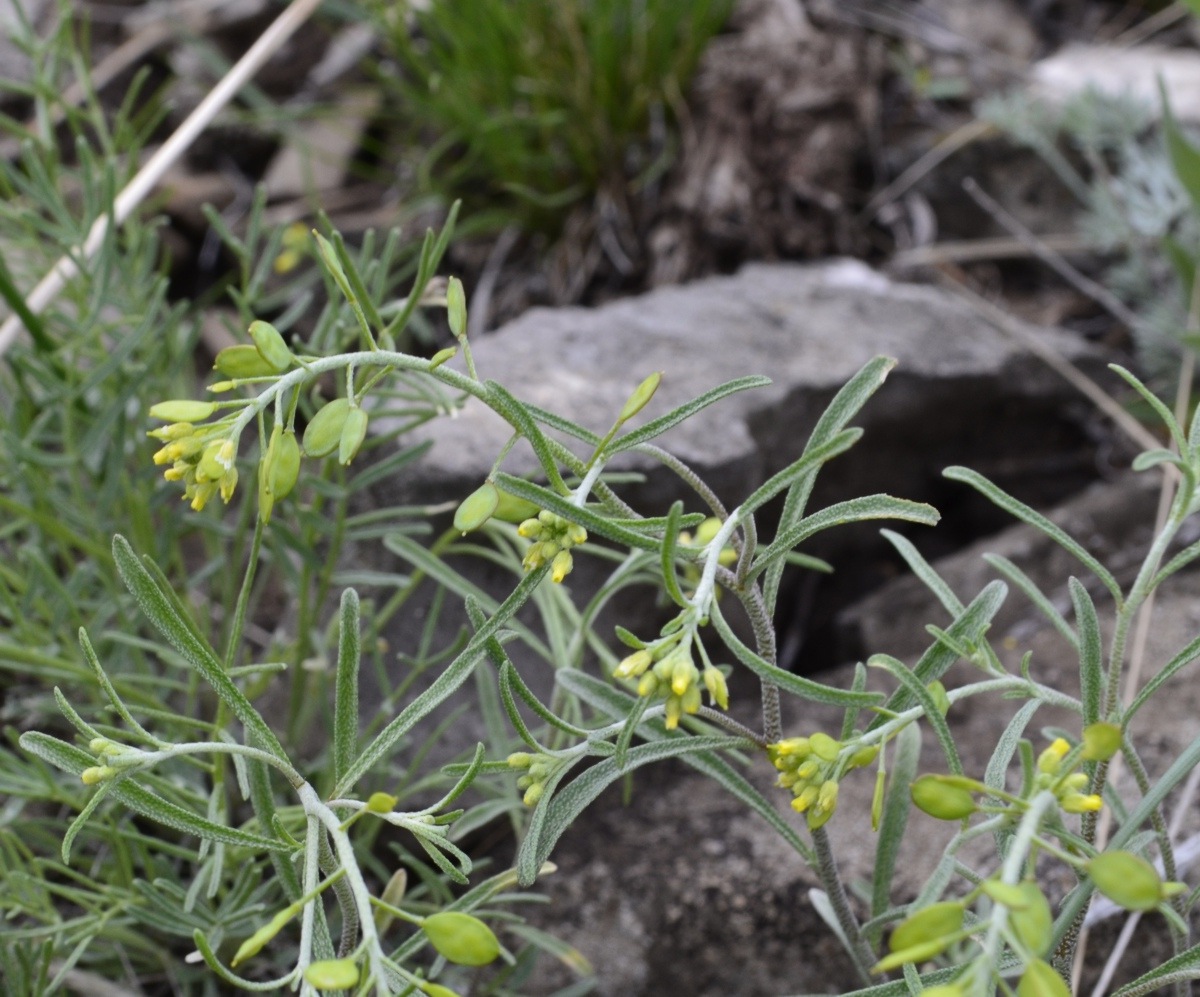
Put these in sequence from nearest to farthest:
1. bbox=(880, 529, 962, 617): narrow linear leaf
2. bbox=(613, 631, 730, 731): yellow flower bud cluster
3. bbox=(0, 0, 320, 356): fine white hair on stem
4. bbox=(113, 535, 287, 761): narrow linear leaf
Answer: bbox=(613, 631, 730, 731): yellow flower bud cluster → bbox=(113, 535, 287, 761): narrow linear leaf → bbox=(880, 529, 962, 617): narrow linear leaf → bbox=(0, 0, 320, 356): fine white hair on stem

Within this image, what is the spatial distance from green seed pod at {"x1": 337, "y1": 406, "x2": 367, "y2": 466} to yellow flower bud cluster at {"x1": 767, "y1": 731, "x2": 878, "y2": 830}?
30 cm

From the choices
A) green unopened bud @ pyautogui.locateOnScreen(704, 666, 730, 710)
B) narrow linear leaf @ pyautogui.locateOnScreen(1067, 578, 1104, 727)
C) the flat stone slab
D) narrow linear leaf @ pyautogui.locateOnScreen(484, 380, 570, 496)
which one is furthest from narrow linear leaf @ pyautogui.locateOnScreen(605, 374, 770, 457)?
the flat stone slab

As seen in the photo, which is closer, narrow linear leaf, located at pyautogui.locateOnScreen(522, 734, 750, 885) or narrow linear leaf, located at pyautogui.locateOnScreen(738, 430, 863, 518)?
narrow linear leaf, located at pyautogui.locateOnScreen(738, 430, 863, 518)

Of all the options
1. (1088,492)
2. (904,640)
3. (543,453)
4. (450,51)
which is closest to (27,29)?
(450,51)

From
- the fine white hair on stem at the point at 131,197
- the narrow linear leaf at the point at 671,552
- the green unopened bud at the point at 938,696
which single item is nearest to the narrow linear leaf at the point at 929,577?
the green unopened bud at the point at 938,696

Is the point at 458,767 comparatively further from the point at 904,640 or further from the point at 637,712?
the point at 904,640

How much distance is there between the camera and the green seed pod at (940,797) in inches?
22.2

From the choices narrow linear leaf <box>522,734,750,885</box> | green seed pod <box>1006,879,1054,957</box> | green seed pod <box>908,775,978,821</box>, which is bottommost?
narrow linear leaf <box>522,734,750,885</box>

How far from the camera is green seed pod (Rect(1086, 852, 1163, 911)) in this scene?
20.2 inches

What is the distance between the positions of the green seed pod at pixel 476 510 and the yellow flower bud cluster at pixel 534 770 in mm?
173

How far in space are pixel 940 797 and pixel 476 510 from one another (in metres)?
0.30

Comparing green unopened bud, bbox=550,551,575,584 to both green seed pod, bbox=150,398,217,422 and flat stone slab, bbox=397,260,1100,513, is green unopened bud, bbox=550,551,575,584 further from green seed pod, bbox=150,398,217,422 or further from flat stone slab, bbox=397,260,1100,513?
flat stone slab, bbox=397,260,1100,513

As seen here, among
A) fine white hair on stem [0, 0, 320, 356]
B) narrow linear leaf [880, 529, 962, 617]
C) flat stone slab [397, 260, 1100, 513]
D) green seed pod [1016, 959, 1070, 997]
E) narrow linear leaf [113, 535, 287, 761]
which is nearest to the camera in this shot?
green seed pod [1016, 959, 1070, 997]

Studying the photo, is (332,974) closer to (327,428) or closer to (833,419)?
(327,428)
